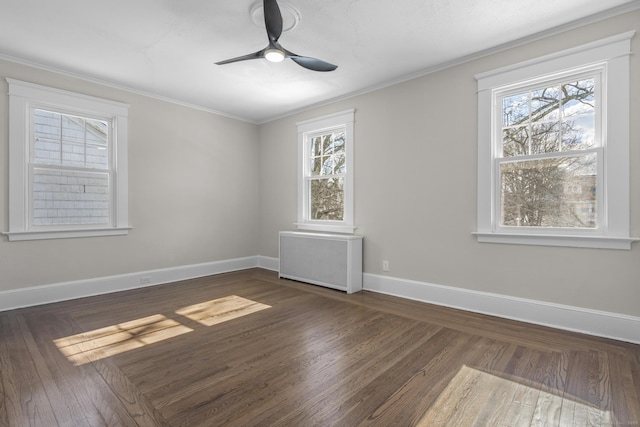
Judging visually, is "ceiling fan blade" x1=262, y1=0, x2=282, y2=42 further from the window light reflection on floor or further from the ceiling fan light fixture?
the window light reflection on floor

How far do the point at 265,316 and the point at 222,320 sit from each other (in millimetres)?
416

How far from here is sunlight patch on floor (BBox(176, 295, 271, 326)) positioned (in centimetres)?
316

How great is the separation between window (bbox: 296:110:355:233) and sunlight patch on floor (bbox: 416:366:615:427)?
8.85 ft

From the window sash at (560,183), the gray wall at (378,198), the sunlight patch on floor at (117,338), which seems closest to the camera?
the sunlight patch on floor at (117,338)

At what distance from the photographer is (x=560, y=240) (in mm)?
2857

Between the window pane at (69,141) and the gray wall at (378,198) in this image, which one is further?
the window pane at (69,141)

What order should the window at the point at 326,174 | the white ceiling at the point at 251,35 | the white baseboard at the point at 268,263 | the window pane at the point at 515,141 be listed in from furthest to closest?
the white baseboard at the point at 268,263 < the window at the point at 326,174 < the window pane at the point at 515,141 < the white ceiling at the point at 251,35

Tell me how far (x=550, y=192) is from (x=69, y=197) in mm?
5228

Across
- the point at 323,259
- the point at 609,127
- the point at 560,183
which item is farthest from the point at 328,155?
the point at 609,127

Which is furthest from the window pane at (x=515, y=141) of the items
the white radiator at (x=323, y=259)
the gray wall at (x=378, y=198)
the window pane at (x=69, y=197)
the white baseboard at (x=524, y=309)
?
the window pane at (x=69, y=197)

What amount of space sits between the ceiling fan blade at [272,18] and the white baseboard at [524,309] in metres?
2.97

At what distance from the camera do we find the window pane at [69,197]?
3637mm

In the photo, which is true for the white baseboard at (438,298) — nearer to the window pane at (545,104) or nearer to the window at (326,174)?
the window at (326,174)

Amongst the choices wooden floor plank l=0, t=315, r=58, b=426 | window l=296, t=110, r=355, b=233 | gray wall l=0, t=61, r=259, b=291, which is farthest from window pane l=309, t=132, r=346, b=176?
wooden floor plank l=0, t=315, r=58, b=426
